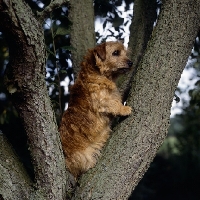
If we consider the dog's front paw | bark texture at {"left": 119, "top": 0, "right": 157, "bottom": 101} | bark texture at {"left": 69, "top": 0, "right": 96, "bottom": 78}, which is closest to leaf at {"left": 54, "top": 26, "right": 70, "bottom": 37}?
bark texture at {"left": 69, "top": 0, "right": 96, "bottom": 78}

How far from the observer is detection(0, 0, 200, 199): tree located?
307cm

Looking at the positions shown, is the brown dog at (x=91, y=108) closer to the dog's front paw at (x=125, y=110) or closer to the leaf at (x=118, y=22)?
the dog's front paw at (x=125, y=110)

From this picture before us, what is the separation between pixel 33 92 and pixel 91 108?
116 centimetres

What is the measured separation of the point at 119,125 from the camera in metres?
3.68

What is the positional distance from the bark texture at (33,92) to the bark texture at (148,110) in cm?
32

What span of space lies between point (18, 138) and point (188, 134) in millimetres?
5891

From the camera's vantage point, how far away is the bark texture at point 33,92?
2881 millimetres

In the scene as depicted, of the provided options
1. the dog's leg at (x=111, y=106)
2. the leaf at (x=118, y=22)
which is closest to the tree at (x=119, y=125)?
the dog's leg at (x=111, y=106)

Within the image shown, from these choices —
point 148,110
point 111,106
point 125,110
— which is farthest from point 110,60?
point 148,110

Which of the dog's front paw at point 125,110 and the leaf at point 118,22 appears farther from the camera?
A: the leaf at point 118,22

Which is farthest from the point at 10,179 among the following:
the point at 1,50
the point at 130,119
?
the point at 1,50

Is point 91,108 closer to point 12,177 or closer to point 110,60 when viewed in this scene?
point 110,60

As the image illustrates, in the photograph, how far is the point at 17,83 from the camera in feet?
10.2

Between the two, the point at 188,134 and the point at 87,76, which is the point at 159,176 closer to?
the point at 188,134
